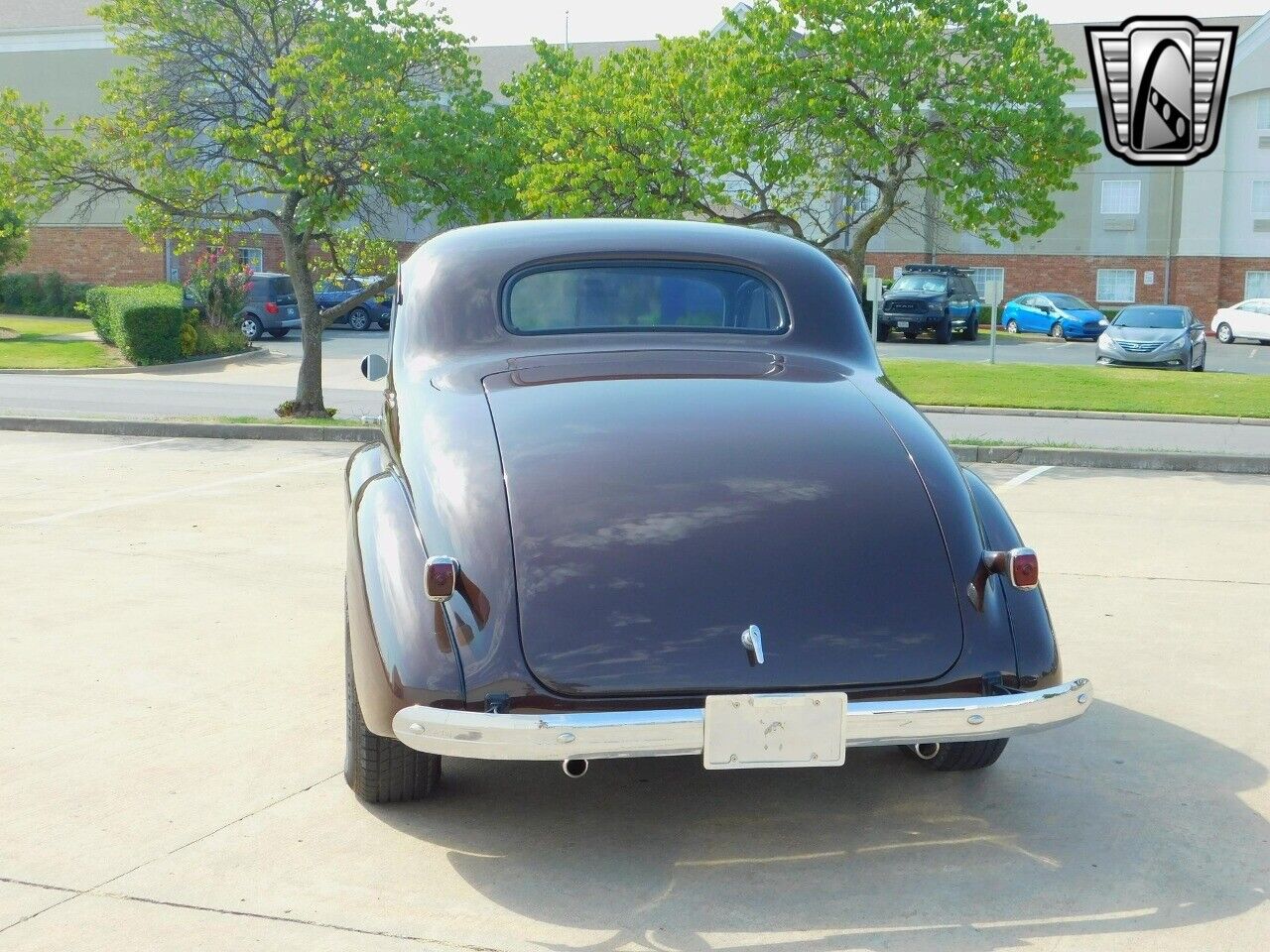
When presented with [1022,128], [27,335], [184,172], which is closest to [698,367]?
[1022,128]

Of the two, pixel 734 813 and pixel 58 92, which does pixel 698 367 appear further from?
pixel 58 92

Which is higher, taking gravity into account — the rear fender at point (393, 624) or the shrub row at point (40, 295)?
the rear fender at point (393, 624)

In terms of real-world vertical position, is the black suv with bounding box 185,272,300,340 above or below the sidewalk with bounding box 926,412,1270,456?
above

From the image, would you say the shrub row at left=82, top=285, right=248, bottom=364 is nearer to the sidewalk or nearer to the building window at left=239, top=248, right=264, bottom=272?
the building window at left=239, top=248, right=264, bottom=272

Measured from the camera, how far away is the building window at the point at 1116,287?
166 feet

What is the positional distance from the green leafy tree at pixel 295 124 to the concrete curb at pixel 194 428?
273 centimetres

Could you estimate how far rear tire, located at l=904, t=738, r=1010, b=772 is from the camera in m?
4.61

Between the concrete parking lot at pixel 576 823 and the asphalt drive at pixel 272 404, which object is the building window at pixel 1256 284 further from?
the concrete parking lot at pixel 576 823

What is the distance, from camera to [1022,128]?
51.2ft

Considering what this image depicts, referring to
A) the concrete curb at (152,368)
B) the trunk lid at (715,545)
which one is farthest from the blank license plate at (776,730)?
the concrete curb at (152,368)

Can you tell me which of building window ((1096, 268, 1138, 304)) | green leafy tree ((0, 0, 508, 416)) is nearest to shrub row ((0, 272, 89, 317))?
green leafy tree ((0, 0, 508, 416))

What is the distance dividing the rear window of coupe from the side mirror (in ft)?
2.84

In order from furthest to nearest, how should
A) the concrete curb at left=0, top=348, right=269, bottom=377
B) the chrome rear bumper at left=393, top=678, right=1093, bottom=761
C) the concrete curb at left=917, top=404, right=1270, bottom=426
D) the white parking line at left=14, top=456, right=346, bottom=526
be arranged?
the concrete curb at left=0, top=348, right=269, bottom=377 → the concrete curb at left=917, top=404, right=1270, bottom=426 → the white parking line at left=14, top=456, right=346, bottom=526 → the chrome rear bumper at left=393, top=678, right=1093, bottom=761

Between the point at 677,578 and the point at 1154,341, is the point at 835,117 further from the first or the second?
the point at 1154,341
